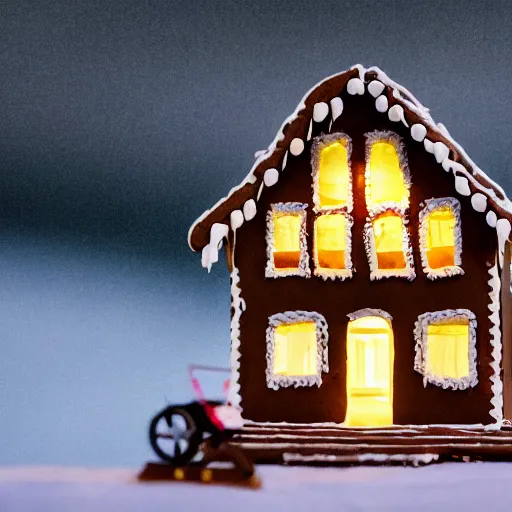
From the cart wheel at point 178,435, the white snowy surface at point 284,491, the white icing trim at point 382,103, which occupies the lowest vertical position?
the white snowy surface at point 284,491

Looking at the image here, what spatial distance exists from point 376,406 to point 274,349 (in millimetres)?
1835

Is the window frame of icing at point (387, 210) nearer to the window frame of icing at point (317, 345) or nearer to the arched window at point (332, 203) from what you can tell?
the arched window at point (332, 203)

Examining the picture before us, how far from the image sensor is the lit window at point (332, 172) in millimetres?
4688

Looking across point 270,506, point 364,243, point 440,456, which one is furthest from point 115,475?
point 364,243

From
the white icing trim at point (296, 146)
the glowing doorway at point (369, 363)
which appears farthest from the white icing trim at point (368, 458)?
the glowing doorway at point (369, 363)

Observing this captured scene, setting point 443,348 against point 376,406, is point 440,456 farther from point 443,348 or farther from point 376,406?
point 376,406

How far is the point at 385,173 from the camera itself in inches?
186

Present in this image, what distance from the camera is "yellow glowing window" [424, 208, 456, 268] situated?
14.9ft

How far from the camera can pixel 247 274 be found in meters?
4.64

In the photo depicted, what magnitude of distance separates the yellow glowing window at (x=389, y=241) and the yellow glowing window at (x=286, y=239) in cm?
55

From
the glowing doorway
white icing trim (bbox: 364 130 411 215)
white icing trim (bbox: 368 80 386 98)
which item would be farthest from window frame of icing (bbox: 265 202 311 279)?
the glowing doorway

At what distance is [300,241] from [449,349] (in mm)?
1234

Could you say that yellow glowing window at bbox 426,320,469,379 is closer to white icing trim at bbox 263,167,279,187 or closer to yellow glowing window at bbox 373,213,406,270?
yellow glowing window at bbox 373,213,406,270

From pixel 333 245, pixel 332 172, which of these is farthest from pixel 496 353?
pixel 332 172
